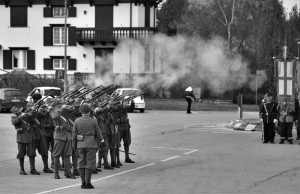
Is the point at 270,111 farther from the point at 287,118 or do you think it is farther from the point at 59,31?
the point at 59,31

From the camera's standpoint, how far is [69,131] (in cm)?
1811

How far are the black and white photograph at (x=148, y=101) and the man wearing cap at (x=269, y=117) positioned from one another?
0.14 ft

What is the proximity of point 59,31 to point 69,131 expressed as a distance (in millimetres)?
50031

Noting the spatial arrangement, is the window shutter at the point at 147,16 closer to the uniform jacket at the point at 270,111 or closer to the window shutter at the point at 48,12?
the window shutter at the point at 48,12

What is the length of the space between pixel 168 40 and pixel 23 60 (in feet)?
101

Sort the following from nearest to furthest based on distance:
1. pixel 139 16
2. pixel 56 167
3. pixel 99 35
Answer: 1. pixel 56 167
2. pixel 139 16
3. pixel 99 35

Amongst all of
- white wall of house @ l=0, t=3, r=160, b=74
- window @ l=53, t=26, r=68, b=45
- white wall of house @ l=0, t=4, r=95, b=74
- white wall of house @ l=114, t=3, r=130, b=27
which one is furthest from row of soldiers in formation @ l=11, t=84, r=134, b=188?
window @ l=53, t=26, r=68, b=45

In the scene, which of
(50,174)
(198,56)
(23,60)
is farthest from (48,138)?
(23,60)

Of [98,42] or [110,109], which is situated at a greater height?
[98,42]

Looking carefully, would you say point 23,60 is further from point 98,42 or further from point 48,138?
point 48,138

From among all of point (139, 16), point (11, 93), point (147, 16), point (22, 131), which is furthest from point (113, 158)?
point (147, 16)

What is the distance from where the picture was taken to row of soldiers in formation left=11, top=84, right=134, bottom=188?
1652 centimetres

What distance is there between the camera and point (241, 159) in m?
Answer: 22.4

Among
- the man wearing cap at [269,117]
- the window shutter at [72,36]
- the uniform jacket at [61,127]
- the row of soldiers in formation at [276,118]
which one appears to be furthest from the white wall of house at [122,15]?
the uniform jacket at [61,127]
